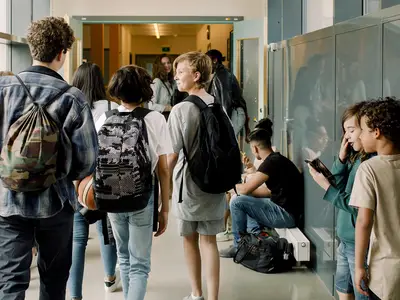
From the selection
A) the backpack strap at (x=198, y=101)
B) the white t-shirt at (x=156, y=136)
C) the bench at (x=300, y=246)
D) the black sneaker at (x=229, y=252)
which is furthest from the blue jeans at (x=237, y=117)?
the white t-shirt at (x=156, y=136)

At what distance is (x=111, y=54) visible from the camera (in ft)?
46.5

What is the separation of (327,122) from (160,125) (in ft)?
4.87

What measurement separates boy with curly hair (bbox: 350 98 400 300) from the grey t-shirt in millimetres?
1300

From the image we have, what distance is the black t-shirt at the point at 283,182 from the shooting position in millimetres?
4883

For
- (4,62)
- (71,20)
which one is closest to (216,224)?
(4,62)

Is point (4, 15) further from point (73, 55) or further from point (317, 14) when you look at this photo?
point (317, 14)

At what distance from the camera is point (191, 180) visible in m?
3.52

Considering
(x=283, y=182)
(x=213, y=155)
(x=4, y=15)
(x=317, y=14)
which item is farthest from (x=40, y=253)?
(x=4, y=15)

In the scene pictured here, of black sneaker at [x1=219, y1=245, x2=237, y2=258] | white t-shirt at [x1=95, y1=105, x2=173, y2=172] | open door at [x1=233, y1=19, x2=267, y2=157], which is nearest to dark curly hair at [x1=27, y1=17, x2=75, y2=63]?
white t-shirt at [x1=95, y1=105, x2=173, y2=172]

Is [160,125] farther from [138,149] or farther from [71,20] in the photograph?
[71,20]

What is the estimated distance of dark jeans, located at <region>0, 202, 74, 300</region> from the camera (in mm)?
2383

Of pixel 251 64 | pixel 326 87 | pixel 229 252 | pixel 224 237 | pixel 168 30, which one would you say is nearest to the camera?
pixel 326 87

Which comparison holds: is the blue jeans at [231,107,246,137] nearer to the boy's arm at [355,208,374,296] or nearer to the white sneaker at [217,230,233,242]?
the white sneaker at [217,230,233,242]

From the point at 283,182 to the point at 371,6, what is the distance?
1814mm
